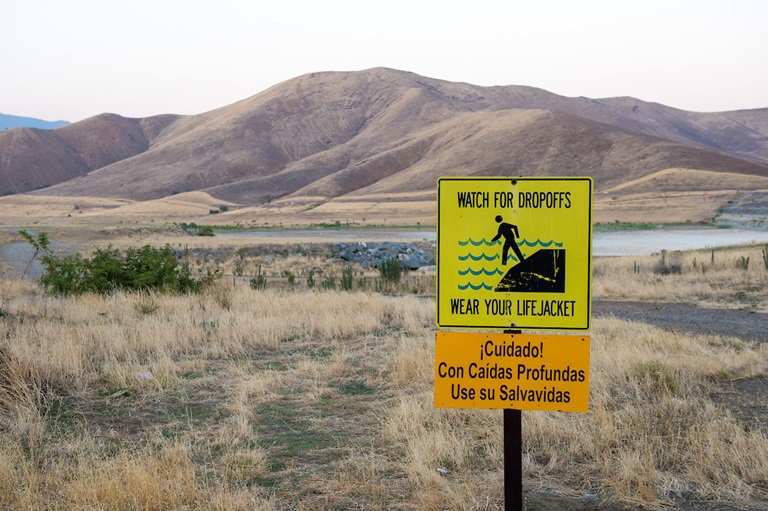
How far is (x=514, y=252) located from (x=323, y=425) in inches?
139

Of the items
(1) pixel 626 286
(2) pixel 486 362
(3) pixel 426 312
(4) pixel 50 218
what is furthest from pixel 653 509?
(4) pixel 50 218

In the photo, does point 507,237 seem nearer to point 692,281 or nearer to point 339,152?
point 692,281

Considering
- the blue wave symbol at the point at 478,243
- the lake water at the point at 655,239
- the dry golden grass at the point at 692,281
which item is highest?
the blue wave symbol at the point at 478,243

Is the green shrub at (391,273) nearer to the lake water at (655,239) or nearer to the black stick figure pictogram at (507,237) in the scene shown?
the lake water at (655,239)

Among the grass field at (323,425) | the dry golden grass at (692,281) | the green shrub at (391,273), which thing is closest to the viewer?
the grass field at (323,425)

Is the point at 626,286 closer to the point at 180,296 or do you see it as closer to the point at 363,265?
the point at 180,296

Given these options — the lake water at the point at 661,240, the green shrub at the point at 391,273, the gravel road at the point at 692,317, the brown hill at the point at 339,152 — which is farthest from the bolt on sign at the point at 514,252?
the brown hill at the point at 339,152

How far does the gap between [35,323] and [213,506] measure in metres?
7.85

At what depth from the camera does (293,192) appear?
141250 millimetres

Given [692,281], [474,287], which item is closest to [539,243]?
[474,287]

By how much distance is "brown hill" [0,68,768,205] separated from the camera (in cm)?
12219

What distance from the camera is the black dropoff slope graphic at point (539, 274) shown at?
3.79 meters

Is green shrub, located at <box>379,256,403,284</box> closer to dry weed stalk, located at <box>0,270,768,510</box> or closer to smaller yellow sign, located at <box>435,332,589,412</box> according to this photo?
dry weed stalk, located at <box>0,270,768,510</box>

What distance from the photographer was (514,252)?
3807 millimetres
